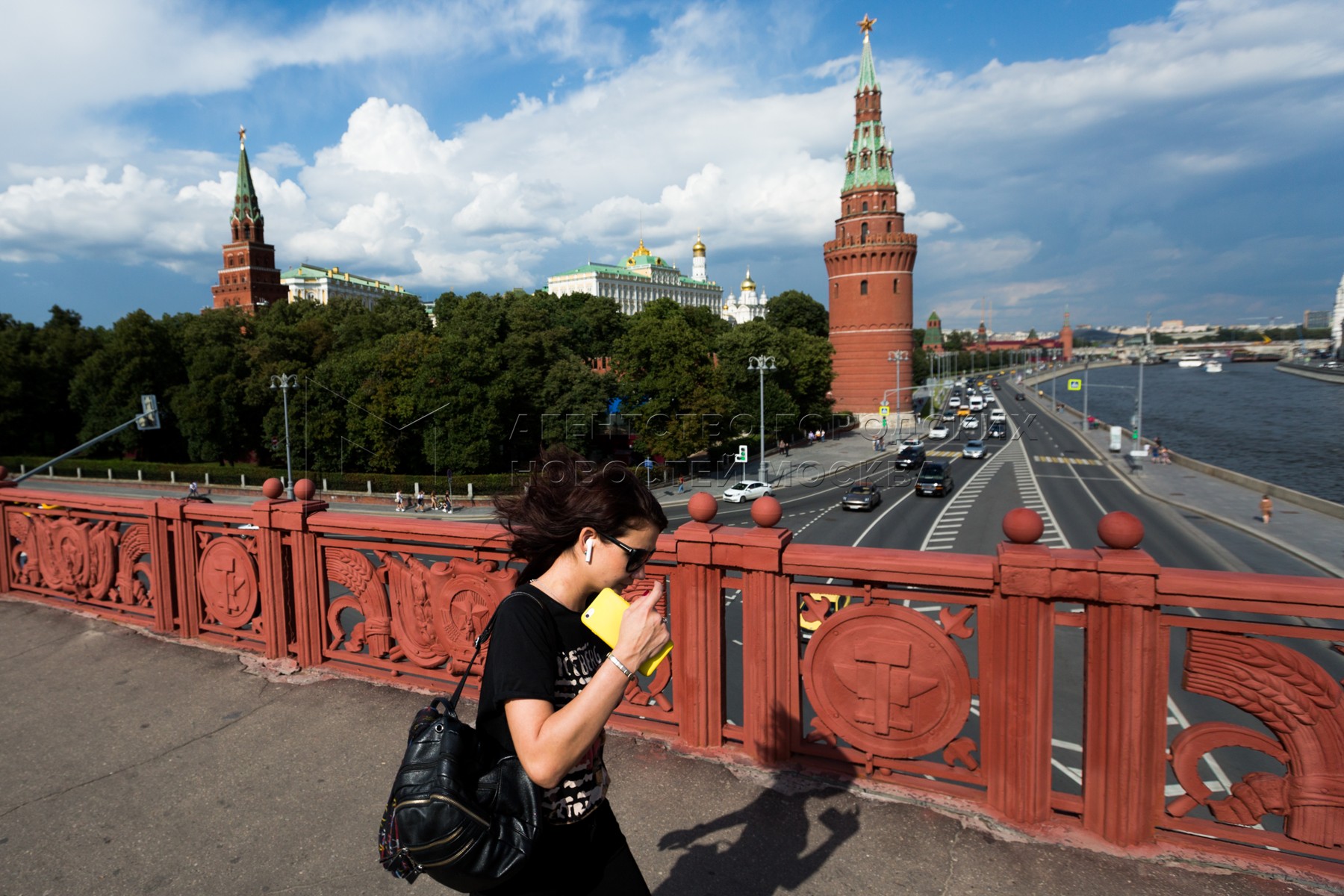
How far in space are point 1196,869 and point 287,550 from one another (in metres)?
5.67

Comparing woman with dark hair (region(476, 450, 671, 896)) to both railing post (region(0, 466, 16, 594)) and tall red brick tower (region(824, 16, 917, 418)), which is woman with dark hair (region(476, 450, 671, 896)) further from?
tall red brick tower (region(824, 16, 917, 418))

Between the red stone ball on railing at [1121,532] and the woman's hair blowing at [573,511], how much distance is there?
7.04 ft

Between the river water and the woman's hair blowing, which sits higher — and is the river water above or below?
below

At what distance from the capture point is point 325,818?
371 cm

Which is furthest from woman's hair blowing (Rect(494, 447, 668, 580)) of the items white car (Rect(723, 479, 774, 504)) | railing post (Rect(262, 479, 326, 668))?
white car (Rect(723, 479, 774, 504))

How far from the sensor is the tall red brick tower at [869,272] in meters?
79.0

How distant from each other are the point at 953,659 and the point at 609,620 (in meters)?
2.24

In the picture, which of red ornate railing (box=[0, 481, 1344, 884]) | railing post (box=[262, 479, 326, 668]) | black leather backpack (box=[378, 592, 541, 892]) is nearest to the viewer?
black leather backpack (box=[378, 592, 541, 892])

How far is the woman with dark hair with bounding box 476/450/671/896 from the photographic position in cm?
183

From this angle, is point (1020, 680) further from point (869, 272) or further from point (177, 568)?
point (869, 272)

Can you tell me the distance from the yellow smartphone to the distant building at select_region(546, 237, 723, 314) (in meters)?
129

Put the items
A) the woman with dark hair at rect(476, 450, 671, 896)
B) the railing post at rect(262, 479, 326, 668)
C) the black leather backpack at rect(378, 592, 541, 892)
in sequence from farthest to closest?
1. the railing post at rect(262, 479, 326, 668)
2. the woman with dark hair at rect(476, 450, 671, 896)
3. the black leather backpack at rect(378, 592, 541, 892)

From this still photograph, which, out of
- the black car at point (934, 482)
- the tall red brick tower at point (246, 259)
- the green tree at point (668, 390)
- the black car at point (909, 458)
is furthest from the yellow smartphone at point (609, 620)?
the tall red brick tower at point (246, 259)

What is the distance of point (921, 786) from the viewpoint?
3.80 metres
